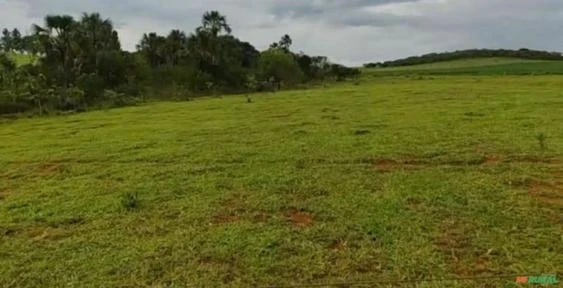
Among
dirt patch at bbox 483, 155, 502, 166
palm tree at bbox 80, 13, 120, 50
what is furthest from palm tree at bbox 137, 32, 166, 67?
dirt patch at bbox 483, 155, 502, 166

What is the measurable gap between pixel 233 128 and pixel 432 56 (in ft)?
293

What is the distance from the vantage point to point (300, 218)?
679cm

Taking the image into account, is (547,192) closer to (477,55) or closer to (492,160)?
(492,160)

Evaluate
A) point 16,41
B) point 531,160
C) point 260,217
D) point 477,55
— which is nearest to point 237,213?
point 260,217

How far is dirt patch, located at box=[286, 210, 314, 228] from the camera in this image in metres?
6.56

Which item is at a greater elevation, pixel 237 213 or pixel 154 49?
pixel 154 49

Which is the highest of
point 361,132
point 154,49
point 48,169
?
point 154,49

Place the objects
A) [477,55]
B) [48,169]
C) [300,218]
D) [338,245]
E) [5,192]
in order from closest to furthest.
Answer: [338,245] → [300,218] → [5,192] → [48,169] → [477,55]

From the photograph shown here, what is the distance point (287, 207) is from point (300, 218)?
50 cm

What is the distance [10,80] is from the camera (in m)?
32.2

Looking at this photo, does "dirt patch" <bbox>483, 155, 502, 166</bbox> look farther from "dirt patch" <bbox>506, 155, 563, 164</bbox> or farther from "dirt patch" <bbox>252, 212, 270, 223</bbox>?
"dirt patch" <bbox>252, 212, 270, 223</bbox>

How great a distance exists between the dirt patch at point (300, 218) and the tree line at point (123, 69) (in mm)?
24577

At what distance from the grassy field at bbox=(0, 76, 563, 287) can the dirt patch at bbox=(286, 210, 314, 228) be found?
40mm

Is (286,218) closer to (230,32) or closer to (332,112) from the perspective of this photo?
(332,112)
